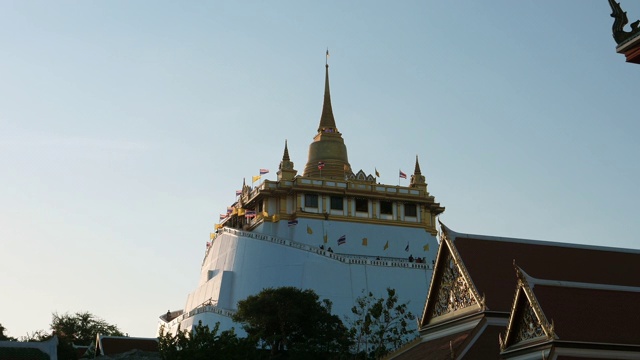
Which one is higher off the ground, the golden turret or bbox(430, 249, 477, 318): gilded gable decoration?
the golden turret

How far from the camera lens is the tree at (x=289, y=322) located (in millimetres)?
48844

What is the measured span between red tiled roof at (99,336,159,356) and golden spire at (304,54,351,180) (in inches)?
771

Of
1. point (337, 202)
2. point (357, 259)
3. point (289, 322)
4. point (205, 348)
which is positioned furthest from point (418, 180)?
point (205, 348)

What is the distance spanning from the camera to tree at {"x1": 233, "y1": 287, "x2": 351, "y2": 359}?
48844 millimetres

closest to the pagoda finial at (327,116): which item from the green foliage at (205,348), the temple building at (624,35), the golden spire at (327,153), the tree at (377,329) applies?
the golden spire at (327,153)

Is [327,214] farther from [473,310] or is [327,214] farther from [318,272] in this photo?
[473,310]

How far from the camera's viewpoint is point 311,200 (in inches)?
2724

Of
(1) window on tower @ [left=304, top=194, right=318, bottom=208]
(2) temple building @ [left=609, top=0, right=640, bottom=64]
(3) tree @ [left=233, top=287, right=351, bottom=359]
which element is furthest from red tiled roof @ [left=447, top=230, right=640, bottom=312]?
(1) window on tower @ [left=304, top=194, right=318, bottom=208]

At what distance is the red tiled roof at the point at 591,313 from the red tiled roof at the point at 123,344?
130ft

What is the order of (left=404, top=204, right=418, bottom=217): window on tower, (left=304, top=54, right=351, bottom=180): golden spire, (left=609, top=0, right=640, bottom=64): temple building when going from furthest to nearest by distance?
(left=304, top=54, right=351, bottom=180): golden spire
(left=404, top=204, right=418, bottom=217): window on tower
(left=609, top=0, right=640, bottom=64): temple building

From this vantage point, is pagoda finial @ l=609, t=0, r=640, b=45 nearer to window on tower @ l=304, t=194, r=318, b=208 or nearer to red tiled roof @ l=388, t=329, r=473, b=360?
red tiled roof @ l=388, t=329, r=473, b=360

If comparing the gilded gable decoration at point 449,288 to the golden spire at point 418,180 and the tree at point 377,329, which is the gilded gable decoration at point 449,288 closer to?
the tree at point 377,329

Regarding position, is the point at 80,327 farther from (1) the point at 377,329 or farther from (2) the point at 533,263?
(2) the point at 533,263

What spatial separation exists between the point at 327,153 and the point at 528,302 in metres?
55.3
